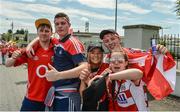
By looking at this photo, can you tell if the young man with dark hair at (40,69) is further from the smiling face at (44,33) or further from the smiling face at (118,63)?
the smiling face at (118,63)

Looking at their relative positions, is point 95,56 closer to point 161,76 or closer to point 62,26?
point 62,26

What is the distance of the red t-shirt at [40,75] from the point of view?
4.37m

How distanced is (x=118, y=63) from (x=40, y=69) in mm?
1267

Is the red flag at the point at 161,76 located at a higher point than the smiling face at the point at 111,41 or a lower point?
lower

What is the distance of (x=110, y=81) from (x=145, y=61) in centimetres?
54

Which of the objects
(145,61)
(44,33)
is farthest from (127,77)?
(44,33)

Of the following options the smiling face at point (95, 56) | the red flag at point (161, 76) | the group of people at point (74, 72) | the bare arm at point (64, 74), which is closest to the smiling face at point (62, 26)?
the group of people at point (74, 72)

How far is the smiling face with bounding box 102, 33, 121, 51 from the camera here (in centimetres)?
382

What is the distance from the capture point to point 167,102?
9.64m

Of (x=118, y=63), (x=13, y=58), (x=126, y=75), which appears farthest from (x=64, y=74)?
(x=13, y=58)

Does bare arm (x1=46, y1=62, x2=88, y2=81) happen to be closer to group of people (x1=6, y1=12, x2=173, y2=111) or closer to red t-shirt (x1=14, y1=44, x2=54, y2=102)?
group of people (x1=6, y1=12, x2=173, y2=111)

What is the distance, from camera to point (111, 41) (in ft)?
12.7

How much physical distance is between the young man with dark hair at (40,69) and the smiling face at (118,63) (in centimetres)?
109

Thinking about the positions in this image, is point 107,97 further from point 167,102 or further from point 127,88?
point 167,102
